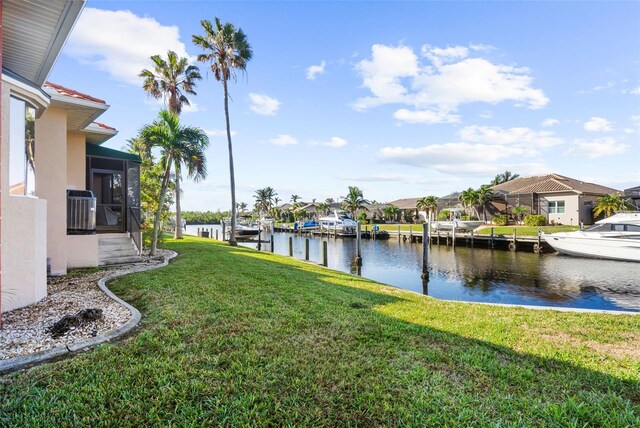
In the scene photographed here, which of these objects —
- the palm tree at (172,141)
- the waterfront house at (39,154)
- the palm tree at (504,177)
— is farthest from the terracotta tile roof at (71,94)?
the palm tree at (504,177)

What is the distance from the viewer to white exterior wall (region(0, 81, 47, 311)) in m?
5.10

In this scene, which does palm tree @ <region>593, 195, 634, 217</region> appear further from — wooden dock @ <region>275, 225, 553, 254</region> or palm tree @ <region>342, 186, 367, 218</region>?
palm tree @ <region>342, 186, 367, 218</region>

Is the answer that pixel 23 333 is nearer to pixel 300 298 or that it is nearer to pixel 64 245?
pixel 300 298

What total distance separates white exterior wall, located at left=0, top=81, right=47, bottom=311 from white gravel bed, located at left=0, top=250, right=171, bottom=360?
0.26 metres

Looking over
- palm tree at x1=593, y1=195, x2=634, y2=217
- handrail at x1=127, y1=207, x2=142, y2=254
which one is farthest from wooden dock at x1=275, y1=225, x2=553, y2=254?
handrail at x1=127, y1=207, x2=142, y2=254

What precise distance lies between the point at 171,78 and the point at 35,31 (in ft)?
60.5

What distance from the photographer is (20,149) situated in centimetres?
571

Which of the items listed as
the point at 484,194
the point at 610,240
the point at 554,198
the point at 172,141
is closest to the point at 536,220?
the point at 554,198

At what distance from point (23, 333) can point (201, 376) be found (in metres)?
2.94

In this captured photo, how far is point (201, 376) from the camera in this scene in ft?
9.88

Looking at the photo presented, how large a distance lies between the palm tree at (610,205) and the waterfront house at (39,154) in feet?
122

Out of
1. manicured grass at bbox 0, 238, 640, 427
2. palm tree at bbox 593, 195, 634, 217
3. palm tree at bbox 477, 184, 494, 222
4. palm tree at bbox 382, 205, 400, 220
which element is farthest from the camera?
palm tree at bbox 382, 205, 400, 220

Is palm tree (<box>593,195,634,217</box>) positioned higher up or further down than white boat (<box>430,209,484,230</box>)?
higher up

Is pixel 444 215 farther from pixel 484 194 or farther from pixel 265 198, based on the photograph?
pixel 265 198
